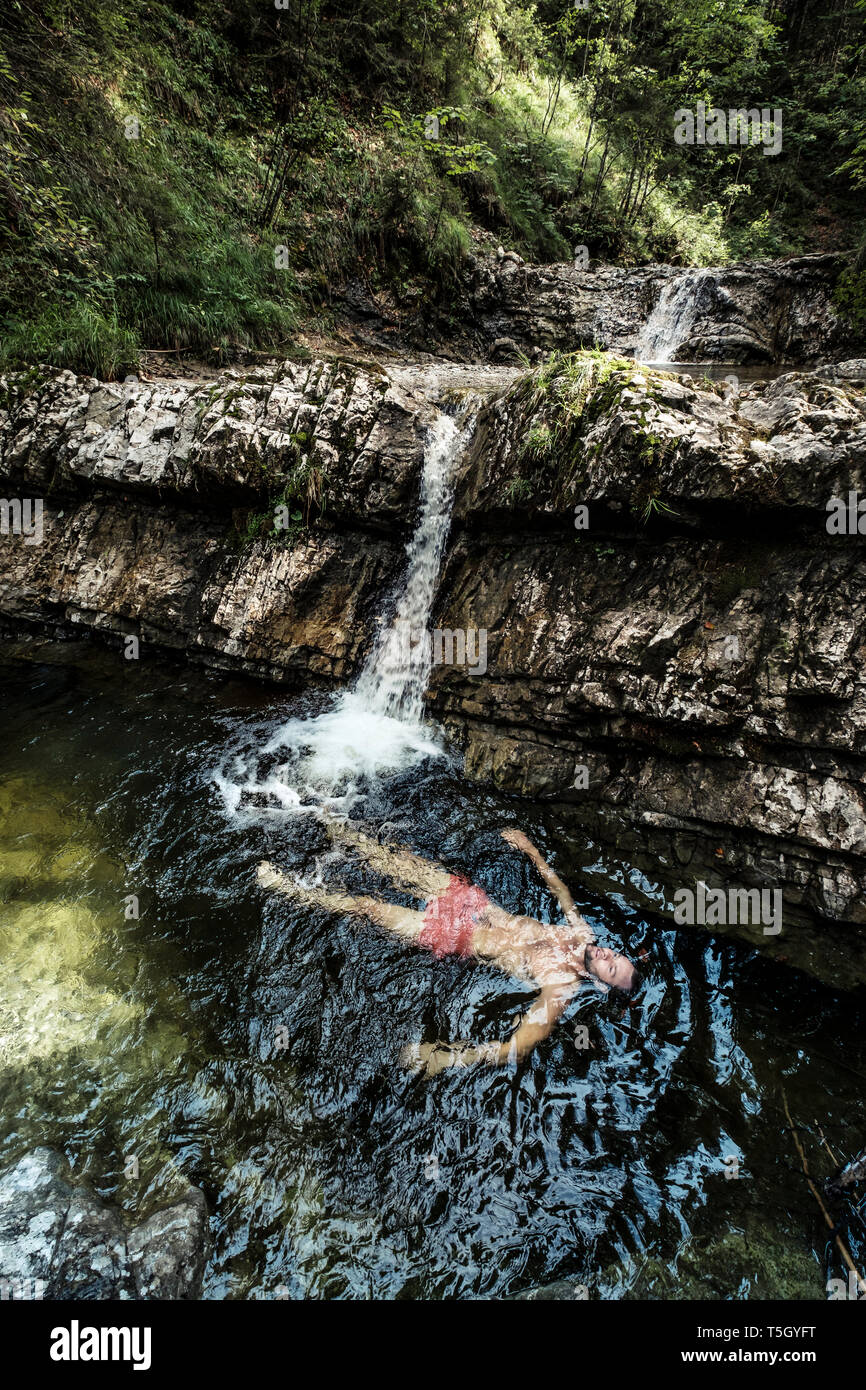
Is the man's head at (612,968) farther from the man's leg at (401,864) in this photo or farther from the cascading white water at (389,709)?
the cascading white water at (389,709)

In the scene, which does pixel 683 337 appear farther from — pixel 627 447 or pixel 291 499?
pixel 291 499

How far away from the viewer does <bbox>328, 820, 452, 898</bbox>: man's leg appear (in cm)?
500

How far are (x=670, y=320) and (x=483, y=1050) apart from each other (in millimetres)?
13761

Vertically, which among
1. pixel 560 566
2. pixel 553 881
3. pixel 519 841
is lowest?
pixel 553 881

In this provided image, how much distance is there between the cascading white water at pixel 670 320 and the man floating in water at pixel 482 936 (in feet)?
37.7

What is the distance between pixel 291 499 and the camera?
7160 millimetres

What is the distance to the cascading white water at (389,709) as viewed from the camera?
244 inches

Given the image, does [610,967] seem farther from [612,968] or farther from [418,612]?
[418,612]

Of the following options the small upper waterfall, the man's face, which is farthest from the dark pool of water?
the small upper waterfall

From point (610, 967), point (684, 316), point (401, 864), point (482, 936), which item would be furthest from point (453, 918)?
point (684, 316)

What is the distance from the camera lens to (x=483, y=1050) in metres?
3.82

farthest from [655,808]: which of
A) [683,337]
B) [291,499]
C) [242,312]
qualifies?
[683,337]

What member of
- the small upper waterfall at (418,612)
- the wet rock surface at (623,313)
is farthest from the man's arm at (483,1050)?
the wet rock surface at (623,313)

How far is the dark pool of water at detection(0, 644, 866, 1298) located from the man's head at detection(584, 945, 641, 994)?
0.14 m
